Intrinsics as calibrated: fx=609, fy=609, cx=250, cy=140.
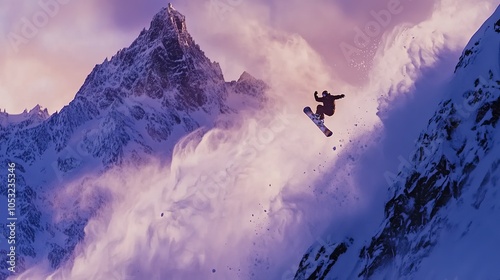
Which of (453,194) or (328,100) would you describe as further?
(328,100)

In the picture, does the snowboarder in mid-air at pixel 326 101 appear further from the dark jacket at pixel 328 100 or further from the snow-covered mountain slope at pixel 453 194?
the snow-covered mountain slope at pixel 453 194

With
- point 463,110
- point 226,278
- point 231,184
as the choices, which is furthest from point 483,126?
point 231,184

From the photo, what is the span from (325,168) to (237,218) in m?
34.3

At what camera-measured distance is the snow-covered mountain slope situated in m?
20.0

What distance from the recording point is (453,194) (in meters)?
23.4

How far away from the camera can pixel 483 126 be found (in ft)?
76.4

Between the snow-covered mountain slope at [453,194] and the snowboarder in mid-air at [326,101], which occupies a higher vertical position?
the snowboarder in mid-air at [326,101]

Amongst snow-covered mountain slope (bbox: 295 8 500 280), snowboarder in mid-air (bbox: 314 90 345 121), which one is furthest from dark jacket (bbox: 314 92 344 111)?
snow-covered mountain slope (bbox: 295 8 500 280)

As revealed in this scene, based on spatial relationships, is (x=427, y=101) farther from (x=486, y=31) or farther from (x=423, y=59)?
(x=486, y=31)

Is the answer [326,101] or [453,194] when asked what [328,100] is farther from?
[453,194]

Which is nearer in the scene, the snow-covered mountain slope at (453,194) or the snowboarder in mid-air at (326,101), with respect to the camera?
the snow-covered mountain slope at (453,194)

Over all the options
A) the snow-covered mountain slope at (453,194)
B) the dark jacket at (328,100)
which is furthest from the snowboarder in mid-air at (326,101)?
the snow-covered mountain slope at (453,194)

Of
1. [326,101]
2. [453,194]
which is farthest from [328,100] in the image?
[453,194]

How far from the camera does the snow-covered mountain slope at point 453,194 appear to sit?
Result: 20.0 metres
